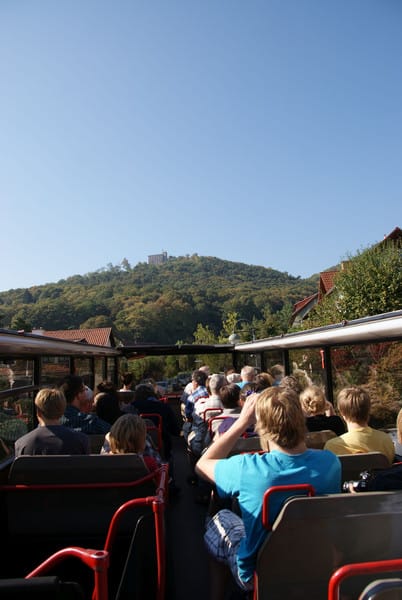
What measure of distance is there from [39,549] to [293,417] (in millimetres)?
1830

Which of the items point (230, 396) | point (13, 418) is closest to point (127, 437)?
point (230, 396)

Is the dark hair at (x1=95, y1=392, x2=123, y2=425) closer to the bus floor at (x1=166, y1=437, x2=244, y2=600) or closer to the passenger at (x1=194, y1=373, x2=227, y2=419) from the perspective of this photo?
the bus floor at (x1=166, y1=437, x2=244, y2=600)

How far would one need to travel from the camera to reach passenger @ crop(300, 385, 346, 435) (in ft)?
13.4

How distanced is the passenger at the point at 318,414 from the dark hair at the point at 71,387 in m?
2.19

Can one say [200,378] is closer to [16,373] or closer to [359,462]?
[16,373]

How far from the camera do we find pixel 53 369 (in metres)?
6.68

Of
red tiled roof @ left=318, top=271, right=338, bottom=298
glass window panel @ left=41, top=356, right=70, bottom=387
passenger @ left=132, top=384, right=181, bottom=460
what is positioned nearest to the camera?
passenger @ left=132, top=384, right=181, bottom=460

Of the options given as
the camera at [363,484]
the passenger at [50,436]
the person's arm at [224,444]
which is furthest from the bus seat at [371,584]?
the passenger at [50,436]

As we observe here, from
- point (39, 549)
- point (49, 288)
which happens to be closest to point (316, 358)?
point (39, 549)

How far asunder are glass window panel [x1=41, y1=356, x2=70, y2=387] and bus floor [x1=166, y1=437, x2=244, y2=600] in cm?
232

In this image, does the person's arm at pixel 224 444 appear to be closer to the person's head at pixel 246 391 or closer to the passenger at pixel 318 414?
the passenger at pixel 318 414

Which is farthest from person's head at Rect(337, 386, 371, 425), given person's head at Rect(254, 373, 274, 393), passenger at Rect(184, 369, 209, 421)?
passenger at Rect(184, 369, 209, 421)

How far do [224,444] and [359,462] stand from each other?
1085mm

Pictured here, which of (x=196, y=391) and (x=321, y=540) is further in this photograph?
(x=196, y=391)
